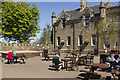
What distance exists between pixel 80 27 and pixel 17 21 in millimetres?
15632

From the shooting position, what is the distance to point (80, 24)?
33125 mm

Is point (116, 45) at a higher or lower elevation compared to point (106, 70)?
higher

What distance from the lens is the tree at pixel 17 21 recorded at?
36938 mm

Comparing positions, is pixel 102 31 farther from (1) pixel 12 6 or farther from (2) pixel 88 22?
(1) pixel 12 6

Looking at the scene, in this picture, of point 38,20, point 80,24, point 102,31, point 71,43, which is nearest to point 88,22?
point 80,24

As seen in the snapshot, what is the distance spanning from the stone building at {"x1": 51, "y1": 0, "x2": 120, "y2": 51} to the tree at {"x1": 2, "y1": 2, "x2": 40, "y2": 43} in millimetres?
6037

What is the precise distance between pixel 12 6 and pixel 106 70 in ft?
103

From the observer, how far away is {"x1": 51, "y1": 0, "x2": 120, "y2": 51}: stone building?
95.5ft

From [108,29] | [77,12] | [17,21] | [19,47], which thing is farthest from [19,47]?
[108,29]

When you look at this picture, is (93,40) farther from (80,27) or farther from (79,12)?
(79,12)

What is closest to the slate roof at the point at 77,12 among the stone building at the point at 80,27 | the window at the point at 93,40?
the stone building at the point at 80,27

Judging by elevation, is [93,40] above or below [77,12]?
below

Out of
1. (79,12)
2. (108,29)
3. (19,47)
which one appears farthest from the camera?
(19,47)

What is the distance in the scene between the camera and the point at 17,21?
3772cm
